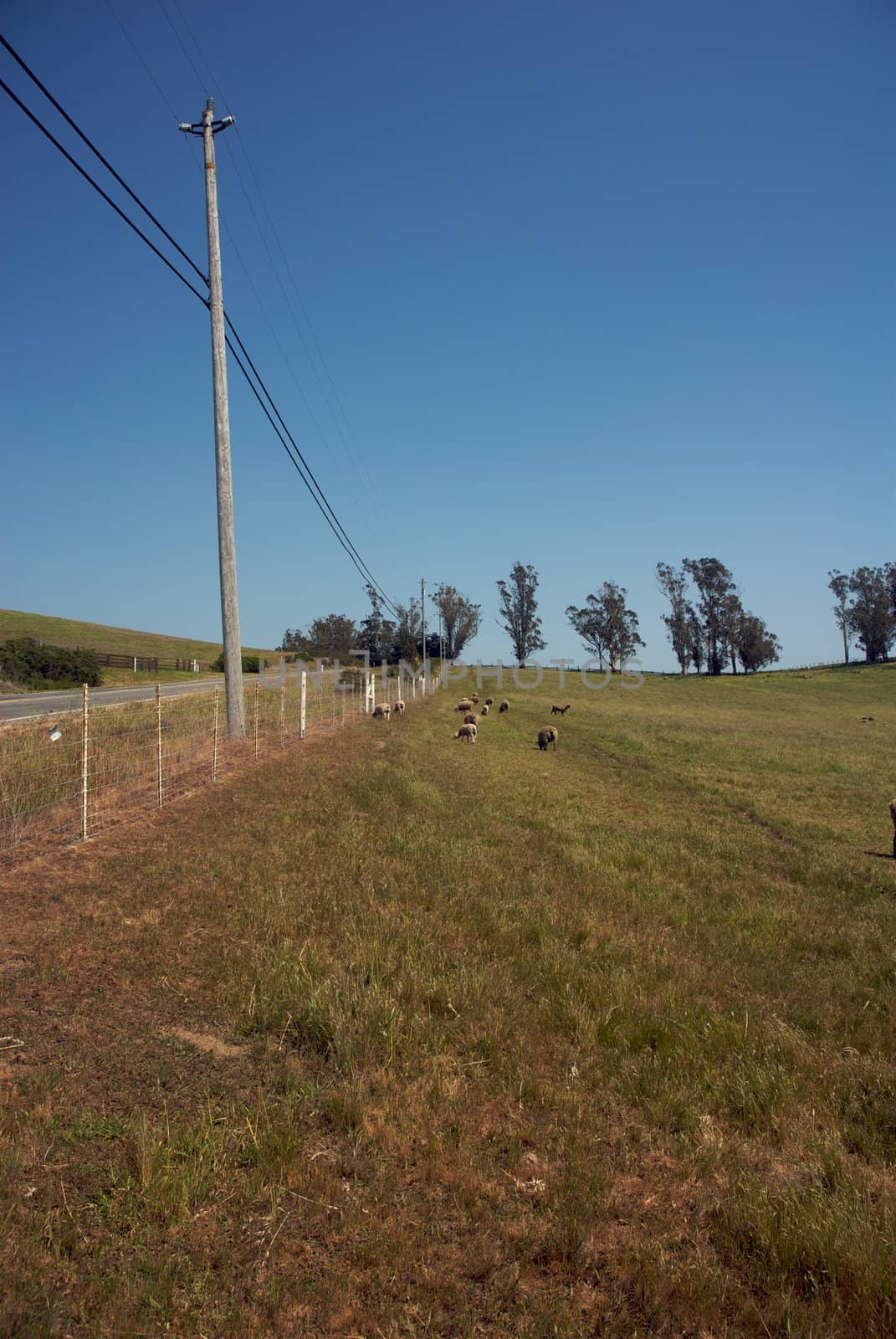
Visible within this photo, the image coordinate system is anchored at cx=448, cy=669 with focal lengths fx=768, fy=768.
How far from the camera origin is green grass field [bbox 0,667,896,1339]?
2.79m

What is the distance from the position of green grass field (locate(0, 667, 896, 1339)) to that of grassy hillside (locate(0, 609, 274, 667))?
191 ft

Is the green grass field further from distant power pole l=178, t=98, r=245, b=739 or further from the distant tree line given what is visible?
the distant tree line

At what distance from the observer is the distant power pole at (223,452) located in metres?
17.1

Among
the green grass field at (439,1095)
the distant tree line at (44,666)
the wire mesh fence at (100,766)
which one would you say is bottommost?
the green grass field at (439,1095)

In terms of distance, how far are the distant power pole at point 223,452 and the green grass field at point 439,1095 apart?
27.2 feet

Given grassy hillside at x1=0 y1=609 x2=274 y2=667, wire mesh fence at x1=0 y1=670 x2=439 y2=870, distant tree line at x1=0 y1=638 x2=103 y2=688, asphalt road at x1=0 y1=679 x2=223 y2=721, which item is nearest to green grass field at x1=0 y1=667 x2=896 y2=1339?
wire mesh fence at x1=0 y1=670 x2=439 y2=870

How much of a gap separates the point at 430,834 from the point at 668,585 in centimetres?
10636

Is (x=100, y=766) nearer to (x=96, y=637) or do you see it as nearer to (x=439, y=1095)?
(x=439, y=1095)

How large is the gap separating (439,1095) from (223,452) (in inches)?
621

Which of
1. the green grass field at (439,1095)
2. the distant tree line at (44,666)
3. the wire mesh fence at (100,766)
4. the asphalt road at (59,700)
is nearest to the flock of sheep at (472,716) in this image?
the wire mesh fence at (100,766)

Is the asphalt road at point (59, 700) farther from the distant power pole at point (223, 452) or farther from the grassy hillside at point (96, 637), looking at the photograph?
the grassy hillside at point (96, 637)

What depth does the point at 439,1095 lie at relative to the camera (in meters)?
4.02

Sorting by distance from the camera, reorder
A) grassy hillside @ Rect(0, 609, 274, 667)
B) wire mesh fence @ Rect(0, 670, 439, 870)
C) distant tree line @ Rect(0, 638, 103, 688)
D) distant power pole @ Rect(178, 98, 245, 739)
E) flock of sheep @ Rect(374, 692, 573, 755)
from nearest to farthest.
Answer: wire mesh fence @ Rect(0, 670, 439, 870), distant power pole @ Rect(178, 98, 245, 739), flock of sheep @ Rect(374, 692, 573, 755), distant tree line @ Rect(0, 638, 103, 688), grassy hillside @ Rect(0, 609, 274, 667)

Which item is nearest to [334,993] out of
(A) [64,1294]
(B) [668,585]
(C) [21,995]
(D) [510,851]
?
(C) [21,995]
